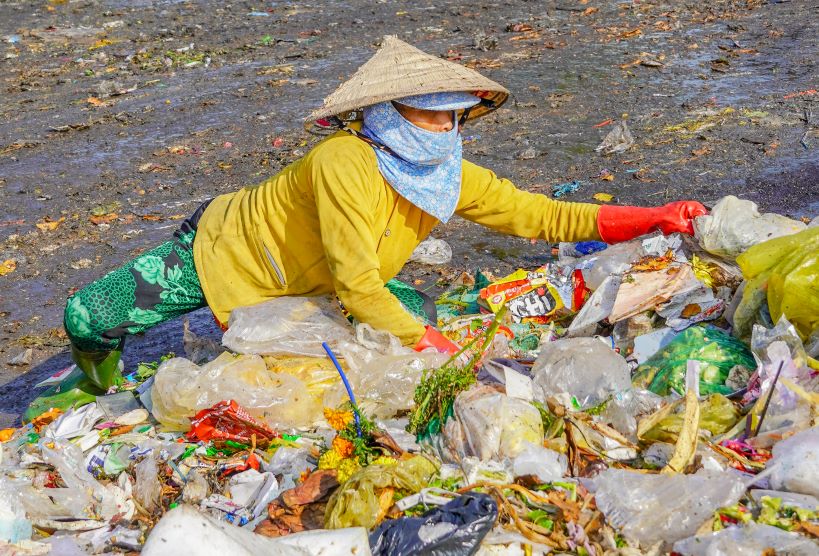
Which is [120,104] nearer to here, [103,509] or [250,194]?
[250,194]

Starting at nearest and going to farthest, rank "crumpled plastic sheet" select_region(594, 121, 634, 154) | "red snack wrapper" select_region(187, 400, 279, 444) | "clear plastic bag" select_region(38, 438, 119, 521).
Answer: "clear plastic bag" select_region(38, 438, 119, 521)
"red snack wrapper" select_region(187, 400, 279, 444)
"crumpled plastic sheet" select_region(594, 121, 634, 154)

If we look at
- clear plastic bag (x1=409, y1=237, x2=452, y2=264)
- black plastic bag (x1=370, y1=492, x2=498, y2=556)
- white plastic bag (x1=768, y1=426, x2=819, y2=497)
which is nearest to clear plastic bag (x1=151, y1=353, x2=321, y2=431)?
black plastic bag (x1=370, y1=492, x2=498, y2=556)

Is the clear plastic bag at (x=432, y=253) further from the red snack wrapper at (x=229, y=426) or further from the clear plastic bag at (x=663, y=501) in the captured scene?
the clear plastic bag at (x=663, y=501)

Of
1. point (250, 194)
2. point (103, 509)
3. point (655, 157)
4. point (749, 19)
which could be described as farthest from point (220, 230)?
point (749, 19)

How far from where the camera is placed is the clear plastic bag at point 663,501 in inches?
86.3

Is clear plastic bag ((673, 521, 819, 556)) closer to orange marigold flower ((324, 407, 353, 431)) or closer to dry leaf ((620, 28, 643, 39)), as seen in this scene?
orange marigold flower ((324, 407, 353, 431))

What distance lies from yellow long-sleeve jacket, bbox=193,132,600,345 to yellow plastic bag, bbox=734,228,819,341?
27.9 inches

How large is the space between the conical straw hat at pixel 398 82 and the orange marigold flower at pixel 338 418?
1052 millimetres

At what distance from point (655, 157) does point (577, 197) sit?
767 mm

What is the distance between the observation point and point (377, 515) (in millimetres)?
2334

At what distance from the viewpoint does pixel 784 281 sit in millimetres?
2959

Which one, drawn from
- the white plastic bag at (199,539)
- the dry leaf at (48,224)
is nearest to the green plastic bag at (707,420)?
the white plastic bag at (199,539)

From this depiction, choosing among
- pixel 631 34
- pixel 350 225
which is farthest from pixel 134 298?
pixel 631 34

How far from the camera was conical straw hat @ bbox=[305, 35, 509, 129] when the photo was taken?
311 cm
